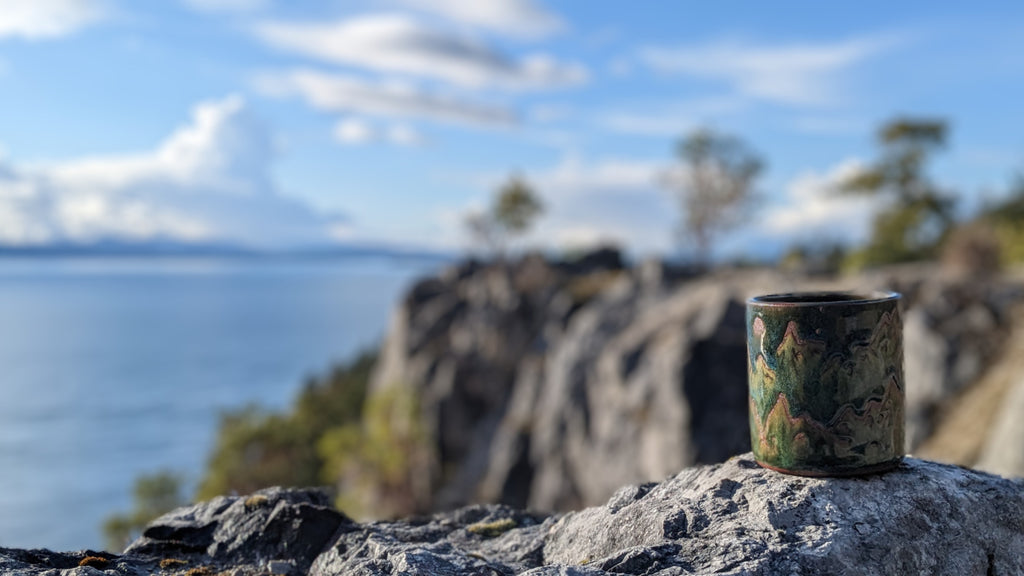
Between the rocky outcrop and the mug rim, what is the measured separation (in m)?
0.98

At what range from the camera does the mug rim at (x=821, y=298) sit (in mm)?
4348

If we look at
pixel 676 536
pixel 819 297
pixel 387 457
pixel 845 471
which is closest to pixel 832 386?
pixel 845 471

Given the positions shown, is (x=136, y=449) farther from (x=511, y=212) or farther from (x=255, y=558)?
(x=255, y=558)

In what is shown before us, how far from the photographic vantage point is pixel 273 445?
70375 mm

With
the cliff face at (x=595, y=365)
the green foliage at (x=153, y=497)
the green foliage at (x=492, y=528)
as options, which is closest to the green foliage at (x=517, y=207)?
the cliff face at (x=595, y=365)

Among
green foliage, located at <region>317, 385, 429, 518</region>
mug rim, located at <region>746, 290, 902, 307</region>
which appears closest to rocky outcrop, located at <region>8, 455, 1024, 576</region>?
mug rim, located at <region>746, 290, 902, 307</region>

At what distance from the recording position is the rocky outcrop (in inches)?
153

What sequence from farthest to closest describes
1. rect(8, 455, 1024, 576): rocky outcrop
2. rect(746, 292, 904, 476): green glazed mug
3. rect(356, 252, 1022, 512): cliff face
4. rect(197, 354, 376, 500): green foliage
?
rect(197, 354, 376, 500): green foliage → rect(356, 252, 1022, 512): cliff face → rect(746, 292, 904, 476): green glazed mug → rect(8, 455, 1024, 576): rocky outcrop

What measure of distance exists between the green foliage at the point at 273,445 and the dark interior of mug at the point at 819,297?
5817 centimetres

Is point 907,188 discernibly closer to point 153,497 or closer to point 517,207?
point 517,207

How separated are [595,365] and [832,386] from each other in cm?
3625

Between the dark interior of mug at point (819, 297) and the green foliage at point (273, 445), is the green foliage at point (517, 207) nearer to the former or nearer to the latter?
the green foliage at point (273, 445)

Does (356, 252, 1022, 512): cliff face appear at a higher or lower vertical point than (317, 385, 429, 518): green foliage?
higher

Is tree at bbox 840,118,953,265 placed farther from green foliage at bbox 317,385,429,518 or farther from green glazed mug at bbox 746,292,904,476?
green glazed mug at bbox 746,292,904,476
